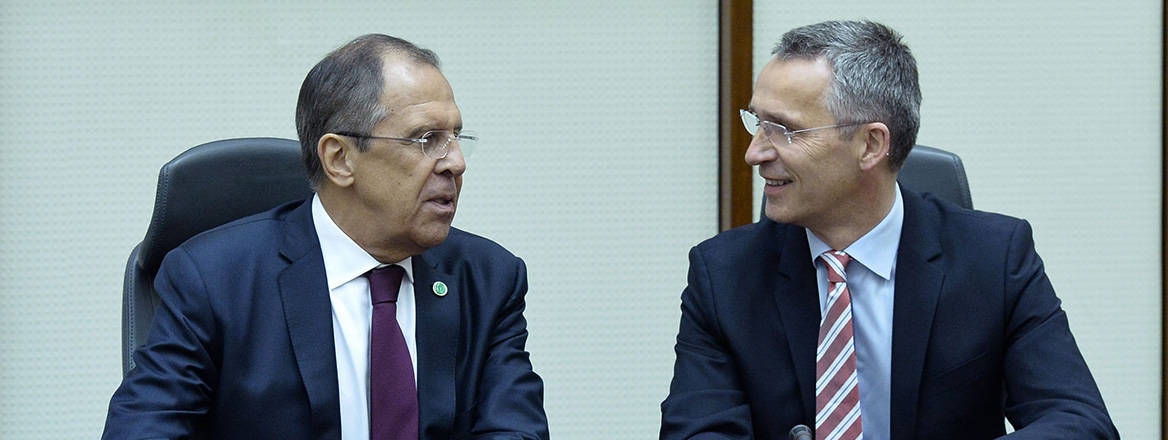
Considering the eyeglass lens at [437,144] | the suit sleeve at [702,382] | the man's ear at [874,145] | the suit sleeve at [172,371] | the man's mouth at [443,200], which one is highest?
the eyeglass lens at [437,144]

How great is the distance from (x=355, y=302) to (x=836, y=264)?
2.34 feet

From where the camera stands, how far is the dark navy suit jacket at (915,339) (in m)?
1.89

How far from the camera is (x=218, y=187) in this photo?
1.93 metres

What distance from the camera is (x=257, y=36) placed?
2859mm

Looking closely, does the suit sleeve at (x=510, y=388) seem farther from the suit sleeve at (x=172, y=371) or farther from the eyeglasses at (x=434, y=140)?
the suit sleeve at (x=172, y=371)

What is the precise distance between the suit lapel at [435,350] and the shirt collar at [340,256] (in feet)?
0.26

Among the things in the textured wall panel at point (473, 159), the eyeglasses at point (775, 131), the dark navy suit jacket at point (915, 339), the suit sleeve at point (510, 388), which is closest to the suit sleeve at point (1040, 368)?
the dark navy suit jacket at point (915, 339)

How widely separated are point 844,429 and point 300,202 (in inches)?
34.6

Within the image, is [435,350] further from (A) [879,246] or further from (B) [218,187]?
(A) [879,246]

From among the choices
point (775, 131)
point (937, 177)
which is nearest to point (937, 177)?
point (937, 177)

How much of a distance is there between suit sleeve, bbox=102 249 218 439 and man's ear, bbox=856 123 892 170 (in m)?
0.97

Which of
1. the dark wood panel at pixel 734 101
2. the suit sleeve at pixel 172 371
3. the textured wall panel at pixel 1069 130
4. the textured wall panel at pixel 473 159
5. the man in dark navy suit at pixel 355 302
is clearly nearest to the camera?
the suit sleeve at pixel 172 371

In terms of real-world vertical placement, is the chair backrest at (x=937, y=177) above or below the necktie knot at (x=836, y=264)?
above

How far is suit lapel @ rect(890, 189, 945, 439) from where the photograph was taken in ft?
6.23
